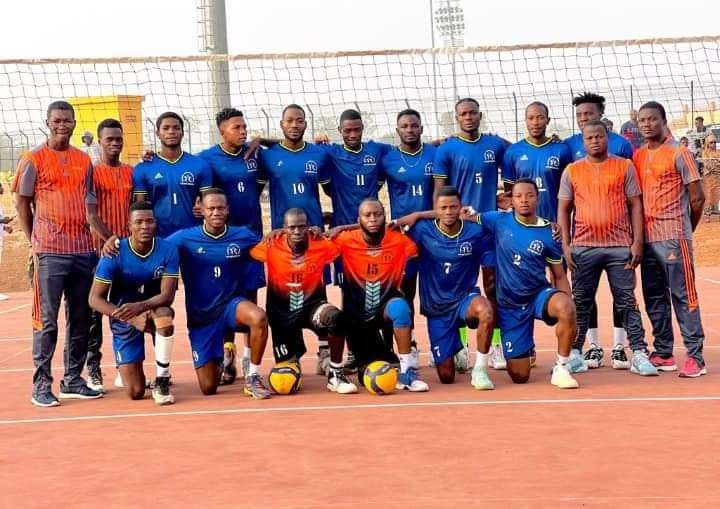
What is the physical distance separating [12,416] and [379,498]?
375cm

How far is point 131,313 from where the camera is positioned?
866cm

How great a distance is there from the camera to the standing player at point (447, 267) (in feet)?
30.2

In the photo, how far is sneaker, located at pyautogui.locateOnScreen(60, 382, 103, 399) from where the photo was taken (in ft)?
29.8

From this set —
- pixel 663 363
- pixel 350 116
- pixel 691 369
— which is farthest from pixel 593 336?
pixel 350 116

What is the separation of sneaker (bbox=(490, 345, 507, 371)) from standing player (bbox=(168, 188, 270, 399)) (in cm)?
219

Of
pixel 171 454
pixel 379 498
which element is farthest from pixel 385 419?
pixel 379 498

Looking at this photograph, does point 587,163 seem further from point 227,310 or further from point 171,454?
point 171,454

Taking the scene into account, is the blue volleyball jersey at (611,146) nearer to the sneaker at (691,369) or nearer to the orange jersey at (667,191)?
the orange jersey at (667,191)

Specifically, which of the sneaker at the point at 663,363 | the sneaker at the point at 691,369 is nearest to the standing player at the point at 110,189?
the sneaker at the point at 663,363

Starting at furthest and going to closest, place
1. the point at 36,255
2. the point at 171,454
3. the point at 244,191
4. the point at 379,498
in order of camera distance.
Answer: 1. the point at 244,191
2. the point at 36,255
3. the point at 171,454
4. the point at 379,498

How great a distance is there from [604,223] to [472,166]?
4.12ft

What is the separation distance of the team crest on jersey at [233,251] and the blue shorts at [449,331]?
65.9 inches

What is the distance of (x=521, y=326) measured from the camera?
29.9ft

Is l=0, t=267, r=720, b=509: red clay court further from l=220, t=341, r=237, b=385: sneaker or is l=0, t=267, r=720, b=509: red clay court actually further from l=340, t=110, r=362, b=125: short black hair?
l=340, t=110, r=362, b=125: short black hair
